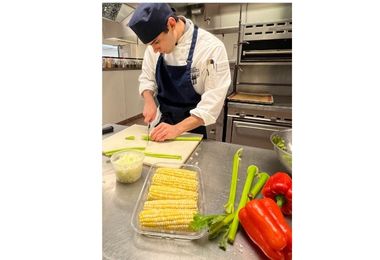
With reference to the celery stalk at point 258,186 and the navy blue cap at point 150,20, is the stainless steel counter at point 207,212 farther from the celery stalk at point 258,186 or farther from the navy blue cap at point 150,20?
the navy blue cap at point 150,20

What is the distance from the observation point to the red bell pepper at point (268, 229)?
1.15 ft

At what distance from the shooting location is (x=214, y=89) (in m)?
1.00

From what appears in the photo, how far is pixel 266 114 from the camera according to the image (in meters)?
1.72

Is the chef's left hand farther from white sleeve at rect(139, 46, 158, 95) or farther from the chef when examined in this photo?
white sleeve at rect(139, 46, 158, 95)

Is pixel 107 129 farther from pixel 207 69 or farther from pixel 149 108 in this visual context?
pixel 207 69

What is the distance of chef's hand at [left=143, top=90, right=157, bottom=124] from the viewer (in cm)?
108

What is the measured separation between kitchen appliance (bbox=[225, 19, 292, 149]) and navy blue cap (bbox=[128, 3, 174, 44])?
1.03 metres

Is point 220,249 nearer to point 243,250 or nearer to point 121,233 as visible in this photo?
point 243,250

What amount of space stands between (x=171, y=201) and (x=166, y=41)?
2.67 ft

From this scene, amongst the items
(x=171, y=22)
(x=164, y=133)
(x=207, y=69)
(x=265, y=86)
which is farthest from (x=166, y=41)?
(x=265, y=86)
